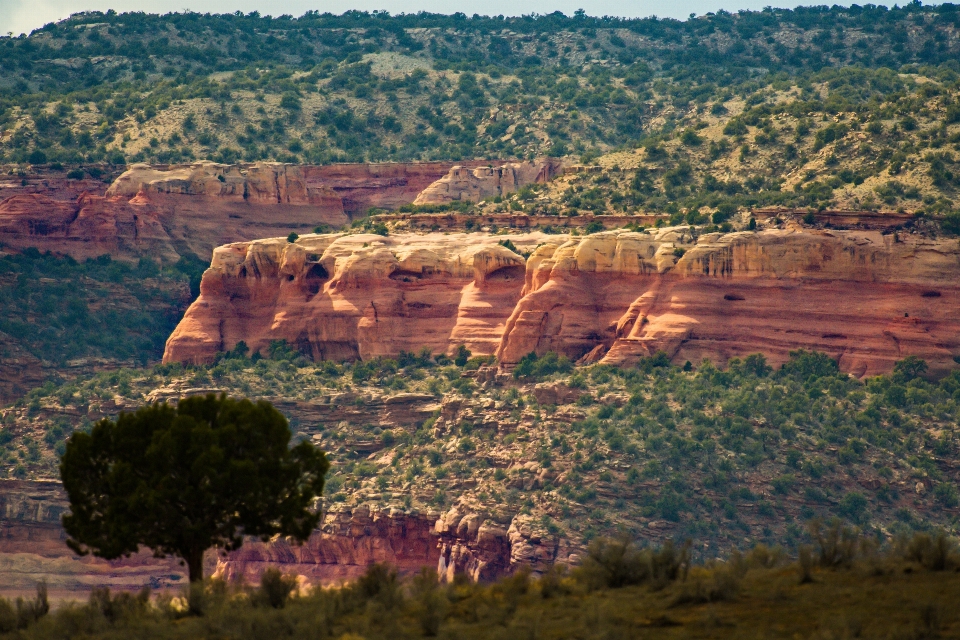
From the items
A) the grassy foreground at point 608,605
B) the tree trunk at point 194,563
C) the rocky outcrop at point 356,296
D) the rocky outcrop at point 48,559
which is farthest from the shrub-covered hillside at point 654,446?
the grassy foreground at point 608,605

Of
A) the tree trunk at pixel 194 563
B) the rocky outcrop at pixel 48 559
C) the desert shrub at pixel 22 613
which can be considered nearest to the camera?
the desert shrub at pixel 22 613

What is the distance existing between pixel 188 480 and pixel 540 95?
348ft

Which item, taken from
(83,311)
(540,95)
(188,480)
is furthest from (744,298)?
(540,95)

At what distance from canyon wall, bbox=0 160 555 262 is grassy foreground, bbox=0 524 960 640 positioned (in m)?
78.7

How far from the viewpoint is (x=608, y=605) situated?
3756 centimetres

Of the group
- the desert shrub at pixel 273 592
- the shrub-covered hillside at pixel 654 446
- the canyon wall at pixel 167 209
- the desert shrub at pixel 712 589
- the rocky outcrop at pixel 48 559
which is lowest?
the rocky outcrop at pixel 48 559

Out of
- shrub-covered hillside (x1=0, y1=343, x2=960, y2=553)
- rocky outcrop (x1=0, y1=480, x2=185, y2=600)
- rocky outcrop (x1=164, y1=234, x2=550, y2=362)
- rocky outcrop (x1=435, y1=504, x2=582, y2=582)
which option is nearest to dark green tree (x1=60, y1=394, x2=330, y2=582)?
rocky outcrop (x1=435, y1=504, x2=582, y2=582)

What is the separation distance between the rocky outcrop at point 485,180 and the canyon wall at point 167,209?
0.20 m

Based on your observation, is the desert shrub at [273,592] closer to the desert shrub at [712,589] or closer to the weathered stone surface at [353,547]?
the desert shrub at [712,589]

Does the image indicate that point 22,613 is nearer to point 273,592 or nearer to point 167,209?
point 273,592

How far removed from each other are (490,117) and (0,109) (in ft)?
115

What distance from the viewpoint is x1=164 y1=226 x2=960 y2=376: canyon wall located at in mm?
81812

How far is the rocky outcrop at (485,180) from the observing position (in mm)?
118062

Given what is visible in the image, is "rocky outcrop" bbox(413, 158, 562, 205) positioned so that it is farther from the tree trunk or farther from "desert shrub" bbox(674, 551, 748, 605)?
"desert shrub" bbox(674, 551, 748, 605)
